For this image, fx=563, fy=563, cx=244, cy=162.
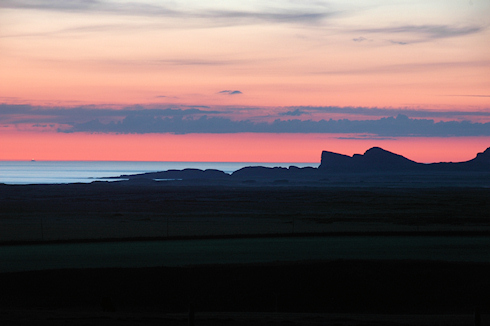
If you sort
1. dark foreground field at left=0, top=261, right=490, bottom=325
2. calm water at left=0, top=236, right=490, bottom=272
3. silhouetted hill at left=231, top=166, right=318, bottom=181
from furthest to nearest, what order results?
silhouetted hill at left=231, top=166, right=318, bottom=181 < calm water at left=0, top=236, right=490, bottom=272 < dark foreground field at left=0, top=261, right=490, bottom=325

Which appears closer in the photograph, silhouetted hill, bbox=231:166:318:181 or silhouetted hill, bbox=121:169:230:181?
silhouetted hill, bbox=121:169:230:181

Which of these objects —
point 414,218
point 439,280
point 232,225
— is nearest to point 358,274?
point 439,280

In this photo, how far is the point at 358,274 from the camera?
1633 cm

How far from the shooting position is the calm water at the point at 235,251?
19.7 meters

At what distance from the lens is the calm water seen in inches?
777

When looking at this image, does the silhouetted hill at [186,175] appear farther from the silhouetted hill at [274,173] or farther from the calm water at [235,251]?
the calm water at [235,251]

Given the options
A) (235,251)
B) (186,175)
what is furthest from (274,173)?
(235,251)

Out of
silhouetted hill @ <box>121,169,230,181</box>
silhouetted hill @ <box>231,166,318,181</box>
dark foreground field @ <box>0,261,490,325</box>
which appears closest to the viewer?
dark foreground field @ <box>0,261,490,325</box>

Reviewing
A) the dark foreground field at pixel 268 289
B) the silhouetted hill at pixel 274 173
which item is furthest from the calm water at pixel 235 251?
the silhouetted hill at pixel 274 173

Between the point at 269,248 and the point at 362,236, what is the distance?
638cm

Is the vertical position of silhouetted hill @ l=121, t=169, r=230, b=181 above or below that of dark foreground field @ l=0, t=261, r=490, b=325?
above

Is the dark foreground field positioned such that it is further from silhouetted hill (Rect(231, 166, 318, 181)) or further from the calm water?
silhouetted hill (Rect(231, 166, 318, 181))

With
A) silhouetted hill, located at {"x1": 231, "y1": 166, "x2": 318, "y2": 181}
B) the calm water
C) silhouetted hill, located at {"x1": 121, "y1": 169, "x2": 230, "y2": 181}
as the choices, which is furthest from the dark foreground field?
silhouetted hill, located at {"x1": 231, "y1": 166, "x2": 318, "y2": 181}

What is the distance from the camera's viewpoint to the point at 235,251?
22.2m
